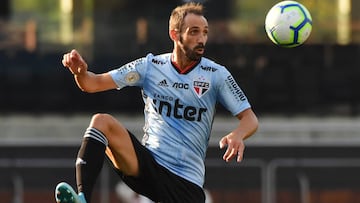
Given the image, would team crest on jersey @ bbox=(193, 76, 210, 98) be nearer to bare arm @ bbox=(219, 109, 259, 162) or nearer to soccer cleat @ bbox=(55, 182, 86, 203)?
bare arm @ bbox=(219, 109, 259, 162)

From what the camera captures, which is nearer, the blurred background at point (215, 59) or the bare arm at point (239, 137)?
the bare arm at point (239, 137)

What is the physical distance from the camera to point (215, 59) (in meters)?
18.3

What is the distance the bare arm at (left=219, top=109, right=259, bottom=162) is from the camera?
7822 mm

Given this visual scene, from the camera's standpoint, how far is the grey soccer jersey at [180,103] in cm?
849

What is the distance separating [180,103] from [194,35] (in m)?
0.54

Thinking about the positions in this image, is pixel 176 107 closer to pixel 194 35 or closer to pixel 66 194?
pixel 194 35

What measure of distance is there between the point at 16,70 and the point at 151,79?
1011 cm

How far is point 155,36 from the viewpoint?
1811cm

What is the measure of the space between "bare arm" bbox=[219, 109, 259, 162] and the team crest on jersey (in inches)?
12.6

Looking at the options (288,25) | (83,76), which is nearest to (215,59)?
(288,25)

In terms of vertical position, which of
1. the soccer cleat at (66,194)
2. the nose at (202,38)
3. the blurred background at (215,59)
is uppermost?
the nose at (202,38)

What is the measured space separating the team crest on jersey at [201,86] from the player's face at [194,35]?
19 centimetres

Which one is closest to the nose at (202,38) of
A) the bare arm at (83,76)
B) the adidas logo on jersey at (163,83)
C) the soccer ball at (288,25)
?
the adidas logo on jersey at (163,83)

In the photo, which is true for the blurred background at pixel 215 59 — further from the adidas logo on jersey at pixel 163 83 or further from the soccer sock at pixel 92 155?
the soccer sock at pixel 92 155
